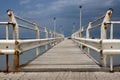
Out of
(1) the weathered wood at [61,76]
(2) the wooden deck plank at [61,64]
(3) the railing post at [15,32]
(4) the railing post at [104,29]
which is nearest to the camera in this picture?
(1) the weathered wood at [61,76]

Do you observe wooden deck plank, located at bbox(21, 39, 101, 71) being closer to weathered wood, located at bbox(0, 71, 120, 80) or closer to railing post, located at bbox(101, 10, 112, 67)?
railing post, located at bbox(101, 10, 112, 67)

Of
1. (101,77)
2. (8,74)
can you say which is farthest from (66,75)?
(8,74)

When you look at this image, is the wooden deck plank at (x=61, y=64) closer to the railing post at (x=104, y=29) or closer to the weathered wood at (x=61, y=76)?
the railing post at (x=104, y=29)

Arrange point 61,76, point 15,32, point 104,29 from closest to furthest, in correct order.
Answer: point 61,76 → point 15,32 → point 104,29

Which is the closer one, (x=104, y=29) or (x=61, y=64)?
(x=104, y=29)

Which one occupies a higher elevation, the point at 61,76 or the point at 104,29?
the point at 104,29

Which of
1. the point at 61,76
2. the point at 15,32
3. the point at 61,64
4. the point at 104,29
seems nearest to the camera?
the point at 61,76

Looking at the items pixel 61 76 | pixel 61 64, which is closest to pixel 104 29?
pixel 61 64

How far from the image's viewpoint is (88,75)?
7965 mm

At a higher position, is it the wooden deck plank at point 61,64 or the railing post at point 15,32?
the railing post at point 15,32

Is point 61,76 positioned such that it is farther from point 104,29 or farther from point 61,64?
point 61,64

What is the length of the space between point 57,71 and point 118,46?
163 cm

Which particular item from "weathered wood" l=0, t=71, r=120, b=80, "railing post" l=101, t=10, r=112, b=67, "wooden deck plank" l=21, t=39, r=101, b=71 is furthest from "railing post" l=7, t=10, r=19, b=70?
"railing post" l=101, t=10, r=112, b=67

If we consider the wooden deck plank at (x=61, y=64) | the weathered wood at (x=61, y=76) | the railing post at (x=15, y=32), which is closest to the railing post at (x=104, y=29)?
the wooden deck plank at (x=61, y=64)
